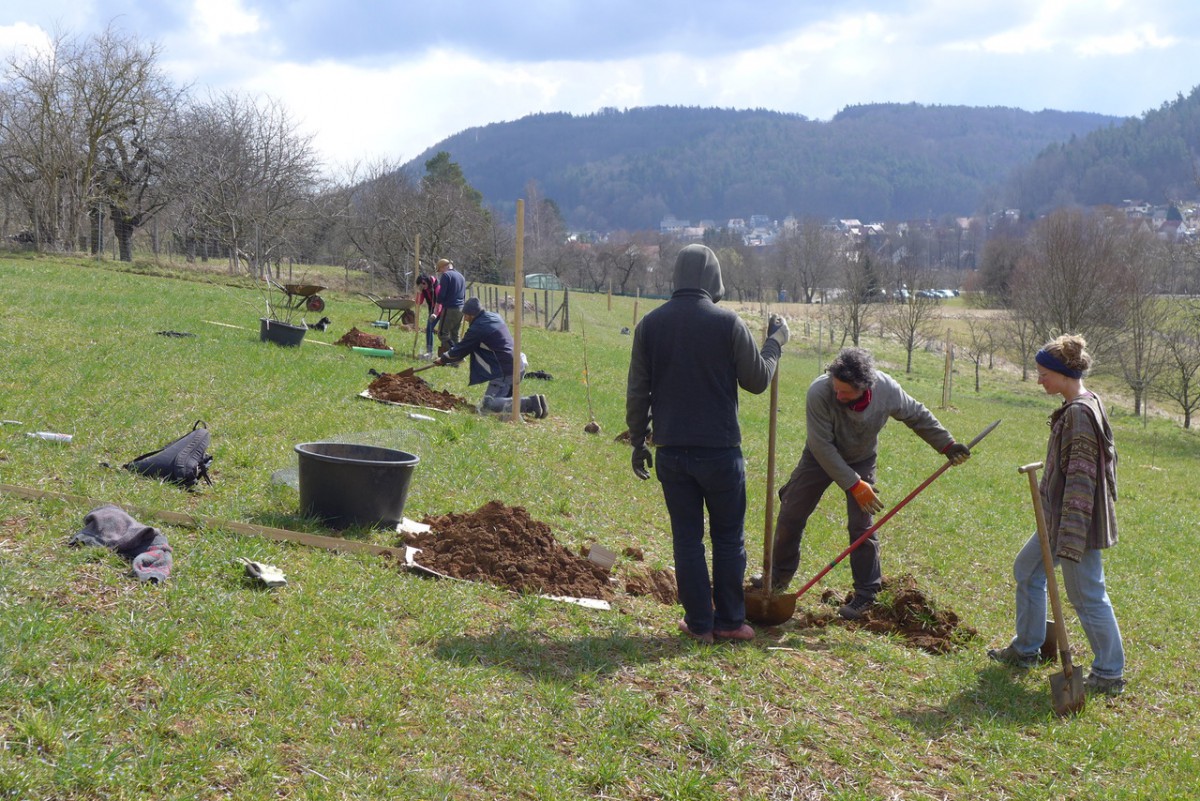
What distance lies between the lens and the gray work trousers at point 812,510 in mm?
6434

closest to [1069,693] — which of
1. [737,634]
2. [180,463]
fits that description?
[737,634]

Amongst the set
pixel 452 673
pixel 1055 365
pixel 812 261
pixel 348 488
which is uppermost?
pixel 812 261

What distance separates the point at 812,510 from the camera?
6.52m

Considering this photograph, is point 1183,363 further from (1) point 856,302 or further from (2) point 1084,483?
(2) point 1084,483

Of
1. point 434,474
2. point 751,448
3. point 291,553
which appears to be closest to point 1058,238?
point 751,448

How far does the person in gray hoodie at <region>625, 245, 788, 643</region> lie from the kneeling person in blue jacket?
7114 mm

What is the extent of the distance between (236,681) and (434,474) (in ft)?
14.8

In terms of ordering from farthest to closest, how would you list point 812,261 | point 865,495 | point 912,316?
point 812,261 < point 912,316 < point 865,495

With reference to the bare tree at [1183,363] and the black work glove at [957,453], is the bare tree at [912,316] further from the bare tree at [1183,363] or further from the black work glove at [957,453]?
the black work glove at [957,453]

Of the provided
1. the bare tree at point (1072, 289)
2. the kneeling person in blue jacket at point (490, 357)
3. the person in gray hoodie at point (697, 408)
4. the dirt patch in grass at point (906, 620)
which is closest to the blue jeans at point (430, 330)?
the kneeling person in blue jacket at point (490, 357)

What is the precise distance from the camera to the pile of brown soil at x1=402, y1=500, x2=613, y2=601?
19.4ft

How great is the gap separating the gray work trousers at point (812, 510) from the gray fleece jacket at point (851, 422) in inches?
9.6

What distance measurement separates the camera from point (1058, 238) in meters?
39.8

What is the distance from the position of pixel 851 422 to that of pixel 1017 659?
1.69 meters
